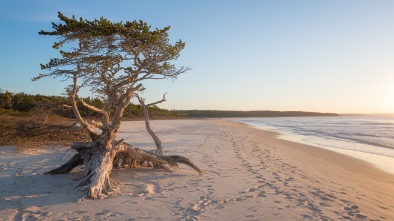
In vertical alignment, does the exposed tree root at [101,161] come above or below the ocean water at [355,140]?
above

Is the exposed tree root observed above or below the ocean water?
above

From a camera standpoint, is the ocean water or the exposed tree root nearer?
the exposed tree root

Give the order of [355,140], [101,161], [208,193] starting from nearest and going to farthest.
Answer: [208,193] < [101,161] < [355,140]

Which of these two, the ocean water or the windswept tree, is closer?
the windswept tree

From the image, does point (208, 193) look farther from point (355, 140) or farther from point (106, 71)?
point (355, 140)

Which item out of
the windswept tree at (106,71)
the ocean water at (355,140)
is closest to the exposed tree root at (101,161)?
the windswept tree at (106,71)

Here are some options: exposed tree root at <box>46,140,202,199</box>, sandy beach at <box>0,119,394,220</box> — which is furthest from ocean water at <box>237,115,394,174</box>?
exposed tree root at <box>46,140,202,199</box>

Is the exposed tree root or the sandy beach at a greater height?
the exposed tree root

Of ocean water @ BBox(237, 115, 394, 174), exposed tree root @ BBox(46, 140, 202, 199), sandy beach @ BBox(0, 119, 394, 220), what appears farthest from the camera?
ocean water @ BBox(237, 115, 394, 174)

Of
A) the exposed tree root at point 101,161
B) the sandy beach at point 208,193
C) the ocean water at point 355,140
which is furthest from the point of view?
the ocean water at point 355,140

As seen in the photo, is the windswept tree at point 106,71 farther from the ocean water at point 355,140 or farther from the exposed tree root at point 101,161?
the ocean water at point 355,140

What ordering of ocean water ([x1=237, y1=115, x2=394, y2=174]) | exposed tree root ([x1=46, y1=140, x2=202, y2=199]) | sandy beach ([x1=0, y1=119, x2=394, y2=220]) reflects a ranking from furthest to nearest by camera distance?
ocean water ([x1=237, y1=115, x2=394, y2=174]) < exposed tree root ([x1=46, y1=140, x2=202, y2=199]) < sandy beach ([x1=0, y1=119, x2=394, y2=220])

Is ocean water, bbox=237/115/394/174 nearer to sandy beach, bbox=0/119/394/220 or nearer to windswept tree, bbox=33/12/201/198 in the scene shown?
sandy beach, bbox=0/119/394/220

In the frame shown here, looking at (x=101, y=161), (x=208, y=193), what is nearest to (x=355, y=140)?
(x=208, y=193)
